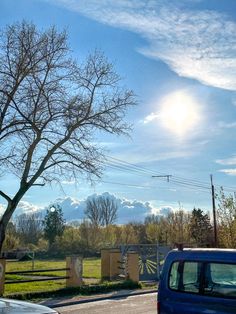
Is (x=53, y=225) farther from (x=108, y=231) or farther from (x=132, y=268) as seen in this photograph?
(x=132, y=268)

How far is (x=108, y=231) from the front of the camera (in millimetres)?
82500

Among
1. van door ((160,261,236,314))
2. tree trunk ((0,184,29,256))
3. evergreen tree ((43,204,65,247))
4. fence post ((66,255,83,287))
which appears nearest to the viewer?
van door ((160,261,236,314))

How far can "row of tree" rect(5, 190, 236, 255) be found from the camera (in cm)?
4308

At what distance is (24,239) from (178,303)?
93065 millimetres

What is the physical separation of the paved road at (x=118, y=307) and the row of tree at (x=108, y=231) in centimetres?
1414

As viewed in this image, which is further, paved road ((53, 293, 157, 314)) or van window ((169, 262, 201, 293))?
paved road ((53, 293, 157, 314))

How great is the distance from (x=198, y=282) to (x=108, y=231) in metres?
77.0

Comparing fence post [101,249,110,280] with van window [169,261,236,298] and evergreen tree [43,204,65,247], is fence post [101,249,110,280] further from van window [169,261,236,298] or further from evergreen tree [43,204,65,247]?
evergreen tree [43,204,65,247]

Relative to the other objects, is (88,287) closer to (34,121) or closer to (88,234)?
(34,121)

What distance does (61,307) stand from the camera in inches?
604

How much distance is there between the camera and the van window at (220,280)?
6008mm

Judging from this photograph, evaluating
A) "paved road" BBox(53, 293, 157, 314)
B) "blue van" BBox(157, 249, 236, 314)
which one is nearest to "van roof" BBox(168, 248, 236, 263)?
"blue van" BBox(157, 249, 236, 314)

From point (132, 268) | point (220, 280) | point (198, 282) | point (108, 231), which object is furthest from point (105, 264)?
point (108, 231)

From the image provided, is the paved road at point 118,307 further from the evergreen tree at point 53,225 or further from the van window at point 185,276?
the evergreen tree at point 53,225
